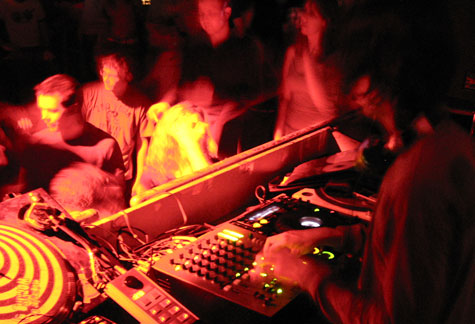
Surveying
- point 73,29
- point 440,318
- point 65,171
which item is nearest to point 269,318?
point 440,318

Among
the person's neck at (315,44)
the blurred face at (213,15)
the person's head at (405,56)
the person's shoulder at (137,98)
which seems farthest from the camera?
the person's neck at (315,44)

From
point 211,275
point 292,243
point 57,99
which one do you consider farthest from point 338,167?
point 57,99

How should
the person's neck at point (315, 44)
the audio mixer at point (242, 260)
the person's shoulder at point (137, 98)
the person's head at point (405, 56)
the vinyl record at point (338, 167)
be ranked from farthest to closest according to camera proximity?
the person's neck at point (315, 44), the vinyl record at point (338, 167), the person's shoulder at point (137, 98), the audio mixer at point (242, 260), the person's head at point (405, 56)

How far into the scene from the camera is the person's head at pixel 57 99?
3.35ft

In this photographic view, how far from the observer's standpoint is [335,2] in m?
1.94

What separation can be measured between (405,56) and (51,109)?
866 millimetres

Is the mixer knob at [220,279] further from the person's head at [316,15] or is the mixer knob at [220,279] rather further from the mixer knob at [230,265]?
the person's head at [316,15]

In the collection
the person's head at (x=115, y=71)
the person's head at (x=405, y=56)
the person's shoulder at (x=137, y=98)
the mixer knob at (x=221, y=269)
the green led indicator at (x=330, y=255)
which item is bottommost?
the mixer knob at (x=221, y=269)

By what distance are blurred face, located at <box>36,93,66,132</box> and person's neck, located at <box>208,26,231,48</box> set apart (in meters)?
0.60

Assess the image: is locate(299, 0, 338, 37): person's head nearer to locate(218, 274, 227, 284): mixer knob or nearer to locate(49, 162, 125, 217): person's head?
locate(49, 162, 125, 217): person's head

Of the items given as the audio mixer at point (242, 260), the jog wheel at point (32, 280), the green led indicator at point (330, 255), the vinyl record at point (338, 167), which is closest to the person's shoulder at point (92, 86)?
the jog wheel at point (32, 280)

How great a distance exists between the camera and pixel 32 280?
90cm

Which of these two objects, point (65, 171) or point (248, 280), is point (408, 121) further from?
point (65, 171)

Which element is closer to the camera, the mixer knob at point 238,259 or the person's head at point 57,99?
the person's head at point 57,99
